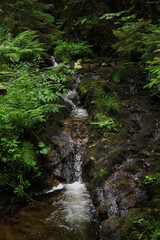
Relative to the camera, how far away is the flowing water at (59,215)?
306cm

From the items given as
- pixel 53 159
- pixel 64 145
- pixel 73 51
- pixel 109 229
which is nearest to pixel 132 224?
pixel 109 229

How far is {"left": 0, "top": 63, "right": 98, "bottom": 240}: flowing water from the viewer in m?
3.06

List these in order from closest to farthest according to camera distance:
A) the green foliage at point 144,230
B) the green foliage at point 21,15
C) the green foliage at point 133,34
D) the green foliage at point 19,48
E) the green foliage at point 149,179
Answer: the green foliage at point 144,230, the green foliage at point 149,179, the green foliage at point 133,34, the green foliage at point 19,48, the green foliage at point 21,15

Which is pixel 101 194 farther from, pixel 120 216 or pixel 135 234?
pixel 135 234

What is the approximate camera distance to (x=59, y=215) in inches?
137

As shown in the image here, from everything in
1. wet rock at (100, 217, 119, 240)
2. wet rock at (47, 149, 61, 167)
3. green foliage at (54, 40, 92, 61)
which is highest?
green foliage at (54, 40, 92, 61)

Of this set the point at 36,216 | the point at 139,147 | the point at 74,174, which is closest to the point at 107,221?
the point at 36,216

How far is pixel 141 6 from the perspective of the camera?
29.0 feet

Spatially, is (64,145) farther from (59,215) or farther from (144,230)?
(144,230)

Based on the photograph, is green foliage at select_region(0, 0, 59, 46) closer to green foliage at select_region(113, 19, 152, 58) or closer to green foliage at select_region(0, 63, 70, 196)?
green foliage at select_region(113, 19, 152, 58)

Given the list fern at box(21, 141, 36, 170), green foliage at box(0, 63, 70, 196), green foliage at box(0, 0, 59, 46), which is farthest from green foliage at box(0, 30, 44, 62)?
fern at box(21, 141, 36, 170)

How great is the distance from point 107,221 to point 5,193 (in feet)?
7.01

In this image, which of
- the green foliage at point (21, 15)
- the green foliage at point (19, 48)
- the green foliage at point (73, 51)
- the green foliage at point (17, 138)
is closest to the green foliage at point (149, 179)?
the green foliage at point (17, 138)

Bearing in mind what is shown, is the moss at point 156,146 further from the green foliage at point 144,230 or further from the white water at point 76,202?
the green foliage at point 144,230
